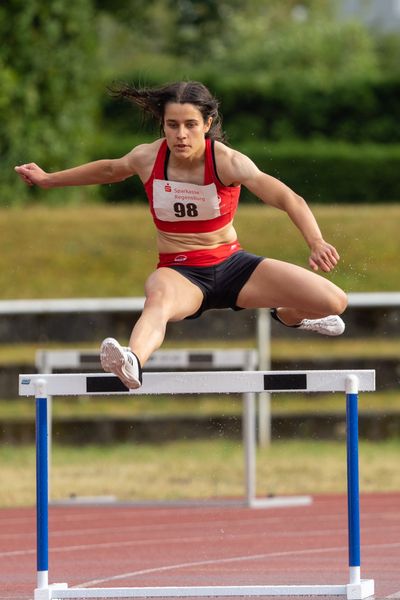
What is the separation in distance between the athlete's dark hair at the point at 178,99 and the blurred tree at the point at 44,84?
1142 cm

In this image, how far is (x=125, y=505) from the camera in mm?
10961

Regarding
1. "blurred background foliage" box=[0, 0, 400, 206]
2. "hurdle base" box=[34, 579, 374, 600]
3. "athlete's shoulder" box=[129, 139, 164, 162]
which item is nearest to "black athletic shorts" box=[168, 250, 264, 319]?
"athlete's shoulder" box=[129, 139, 164, 162]

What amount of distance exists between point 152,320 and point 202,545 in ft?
9.72

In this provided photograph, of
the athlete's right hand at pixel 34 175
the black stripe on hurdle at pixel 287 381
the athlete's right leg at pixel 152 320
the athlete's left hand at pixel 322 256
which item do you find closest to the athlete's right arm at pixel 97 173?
the athlete's right hand at pixel 34 175

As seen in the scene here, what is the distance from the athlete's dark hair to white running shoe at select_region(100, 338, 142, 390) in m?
1.15

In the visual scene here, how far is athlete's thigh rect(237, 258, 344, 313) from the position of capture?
7055 mm

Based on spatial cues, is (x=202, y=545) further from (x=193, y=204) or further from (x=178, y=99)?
(x=178, y=99)

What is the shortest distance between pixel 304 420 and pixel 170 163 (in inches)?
317

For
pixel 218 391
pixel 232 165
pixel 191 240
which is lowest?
pixel 218 391

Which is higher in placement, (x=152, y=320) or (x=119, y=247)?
(x=119, y=247)

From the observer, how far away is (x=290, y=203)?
22.5 feet

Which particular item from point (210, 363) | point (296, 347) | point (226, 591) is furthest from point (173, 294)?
point (296, 347)

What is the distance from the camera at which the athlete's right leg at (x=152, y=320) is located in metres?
6.46

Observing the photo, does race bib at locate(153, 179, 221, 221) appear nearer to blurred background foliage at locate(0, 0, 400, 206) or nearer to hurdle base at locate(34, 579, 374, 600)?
hurdle base at locate(34, 579, 374, 600)
